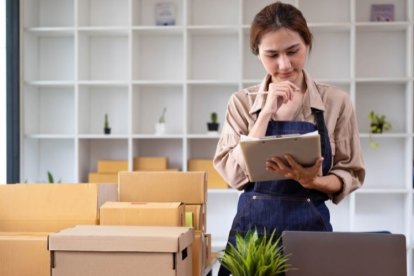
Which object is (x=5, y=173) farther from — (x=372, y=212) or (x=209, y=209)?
(x=372, y=212)

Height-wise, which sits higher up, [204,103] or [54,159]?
[204,103]

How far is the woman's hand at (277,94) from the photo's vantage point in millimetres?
1810

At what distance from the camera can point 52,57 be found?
178 inches

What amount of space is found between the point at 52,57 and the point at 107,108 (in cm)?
58

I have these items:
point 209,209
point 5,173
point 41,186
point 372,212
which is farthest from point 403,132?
point 41,186

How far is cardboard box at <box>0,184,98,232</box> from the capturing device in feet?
5.89

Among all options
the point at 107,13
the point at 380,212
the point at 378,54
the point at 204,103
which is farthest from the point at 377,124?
→ the point at 107,13

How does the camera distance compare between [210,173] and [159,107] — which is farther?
[159,107]

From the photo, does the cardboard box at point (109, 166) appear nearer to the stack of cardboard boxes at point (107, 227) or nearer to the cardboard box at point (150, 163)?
the cardboard box at point (150, 163)

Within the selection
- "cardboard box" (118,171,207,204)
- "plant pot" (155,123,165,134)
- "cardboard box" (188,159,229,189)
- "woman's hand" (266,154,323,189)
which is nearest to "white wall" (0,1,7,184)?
"plant pot" (155,123,165,134)

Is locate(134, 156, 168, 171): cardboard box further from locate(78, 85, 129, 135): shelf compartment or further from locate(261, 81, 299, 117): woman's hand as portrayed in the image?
locate(261, 81, 299, 117): woman's hand

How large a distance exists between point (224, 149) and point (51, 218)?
0.57m

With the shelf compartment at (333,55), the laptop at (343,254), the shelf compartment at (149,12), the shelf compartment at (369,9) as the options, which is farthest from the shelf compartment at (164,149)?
the laptop at (343,254)

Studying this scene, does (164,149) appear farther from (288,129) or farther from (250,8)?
(288,129)
